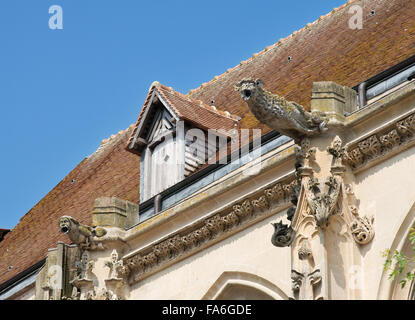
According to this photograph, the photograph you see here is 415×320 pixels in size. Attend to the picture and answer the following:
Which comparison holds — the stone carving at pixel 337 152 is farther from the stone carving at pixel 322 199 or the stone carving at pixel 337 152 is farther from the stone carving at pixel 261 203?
the stone carving at pixel 261 203

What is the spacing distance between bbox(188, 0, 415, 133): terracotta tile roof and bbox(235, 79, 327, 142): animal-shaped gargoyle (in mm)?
2966

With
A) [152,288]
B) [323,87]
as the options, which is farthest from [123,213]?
[323,87]

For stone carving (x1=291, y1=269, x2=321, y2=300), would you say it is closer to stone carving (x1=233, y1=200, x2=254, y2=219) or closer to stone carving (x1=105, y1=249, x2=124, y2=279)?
stone carving (x1=233, y1=200, x2=254, y2=219)

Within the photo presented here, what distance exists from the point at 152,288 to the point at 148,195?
256cm

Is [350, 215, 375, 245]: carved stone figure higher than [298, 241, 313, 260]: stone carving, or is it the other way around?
[350, 215, 375, 245]: carved stone figure

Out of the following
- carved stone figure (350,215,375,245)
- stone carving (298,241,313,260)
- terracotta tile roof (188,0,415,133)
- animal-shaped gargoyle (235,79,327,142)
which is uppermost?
terracotta tile roof (188,0,415,133)

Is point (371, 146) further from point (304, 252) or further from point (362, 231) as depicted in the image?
point (304, 252)

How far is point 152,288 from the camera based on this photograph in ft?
79.9

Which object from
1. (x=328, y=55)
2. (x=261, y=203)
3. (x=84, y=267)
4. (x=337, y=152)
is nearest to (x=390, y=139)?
(x=337, y=152)

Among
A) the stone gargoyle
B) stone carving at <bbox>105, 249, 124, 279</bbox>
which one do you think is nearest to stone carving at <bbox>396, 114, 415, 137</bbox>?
stone carving at <bbox>105, 249, 124, 279</bbox>

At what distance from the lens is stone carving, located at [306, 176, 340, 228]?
19984 mm

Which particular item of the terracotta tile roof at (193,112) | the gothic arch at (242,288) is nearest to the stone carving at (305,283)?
the gothic arch at (242,288)

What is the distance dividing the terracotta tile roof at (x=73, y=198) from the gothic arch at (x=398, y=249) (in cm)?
853
